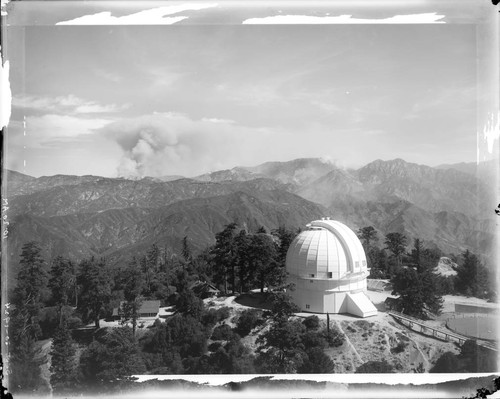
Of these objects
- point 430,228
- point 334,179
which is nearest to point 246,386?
point 334,179

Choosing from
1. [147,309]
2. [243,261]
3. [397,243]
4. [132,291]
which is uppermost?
[397,243]

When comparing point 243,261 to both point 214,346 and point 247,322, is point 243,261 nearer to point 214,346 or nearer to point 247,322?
point 247,322

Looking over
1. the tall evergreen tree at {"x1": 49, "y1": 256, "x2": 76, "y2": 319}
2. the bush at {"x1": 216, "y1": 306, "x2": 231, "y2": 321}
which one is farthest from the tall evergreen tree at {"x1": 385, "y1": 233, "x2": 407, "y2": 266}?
the tall evergreen tree at {"x1": 49, "y1": 256, "x2": 76, "y2": 319}

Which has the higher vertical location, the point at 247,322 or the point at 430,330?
the point at 247,322

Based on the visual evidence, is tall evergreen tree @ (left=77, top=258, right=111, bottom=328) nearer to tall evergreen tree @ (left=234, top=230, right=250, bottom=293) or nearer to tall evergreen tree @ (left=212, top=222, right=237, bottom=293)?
tall evergreen tree @ (left=212, top=222, right=237, bottom=293)

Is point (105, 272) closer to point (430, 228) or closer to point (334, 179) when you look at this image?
point (334, 179)

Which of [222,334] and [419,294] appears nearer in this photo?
[222,334]

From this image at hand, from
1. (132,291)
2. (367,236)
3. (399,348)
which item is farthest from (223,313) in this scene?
(367,236)
